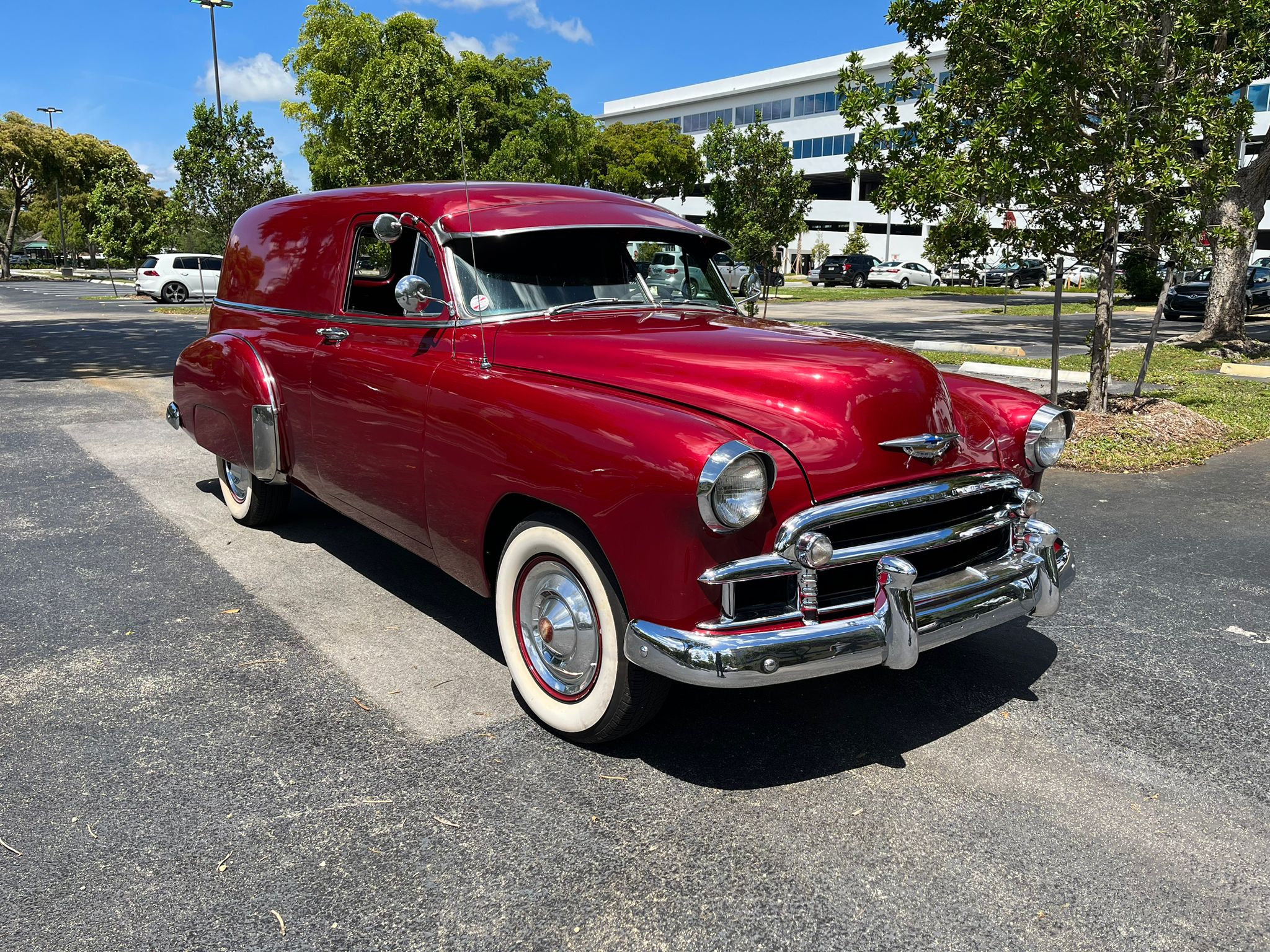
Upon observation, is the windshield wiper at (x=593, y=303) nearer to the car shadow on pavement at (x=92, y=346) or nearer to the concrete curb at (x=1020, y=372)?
the concrete curb at (x=1020, y=372)

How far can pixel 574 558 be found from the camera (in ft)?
10.3

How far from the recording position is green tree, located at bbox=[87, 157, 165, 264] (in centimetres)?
4319

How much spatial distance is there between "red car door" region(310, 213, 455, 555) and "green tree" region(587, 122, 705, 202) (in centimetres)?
5467

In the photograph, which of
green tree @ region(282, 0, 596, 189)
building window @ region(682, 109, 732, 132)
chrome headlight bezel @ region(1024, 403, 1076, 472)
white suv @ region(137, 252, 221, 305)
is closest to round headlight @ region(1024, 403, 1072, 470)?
chrome headlight bezel @ region(1024, 403, 1076, 472)

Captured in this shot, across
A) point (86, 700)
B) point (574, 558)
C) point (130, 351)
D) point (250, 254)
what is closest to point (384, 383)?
point (574, 558)

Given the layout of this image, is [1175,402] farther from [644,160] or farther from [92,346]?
[644,160]

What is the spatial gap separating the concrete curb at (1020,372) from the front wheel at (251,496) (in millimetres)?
9155

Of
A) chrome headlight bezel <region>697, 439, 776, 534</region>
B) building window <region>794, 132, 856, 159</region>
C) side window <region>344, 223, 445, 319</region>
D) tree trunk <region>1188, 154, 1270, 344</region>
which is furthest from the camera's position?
building window <region>794, 132, 856, 159</region>

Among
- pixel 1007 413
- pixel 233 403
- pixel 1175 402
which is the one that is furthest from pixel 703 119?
pixel 1007 413

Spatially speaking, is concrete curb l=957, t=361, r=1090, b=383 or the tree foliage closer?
concrete curb l=957, t=361, r=1090, b=383

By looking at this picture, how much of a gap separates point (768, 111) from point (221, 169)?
5501cm

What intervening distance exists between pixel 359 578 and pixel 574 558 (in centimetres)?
226

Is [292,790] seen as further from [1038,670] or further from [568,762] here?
[1038,670]

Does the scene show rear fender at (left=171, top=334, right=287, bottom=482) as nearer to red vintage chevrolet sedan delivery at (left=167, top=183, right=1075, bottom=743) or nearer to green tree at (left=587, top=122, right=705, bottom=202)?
red vintage chevrolet sedan delivery at (left=167, top=183, right=1075, bottom=743)
